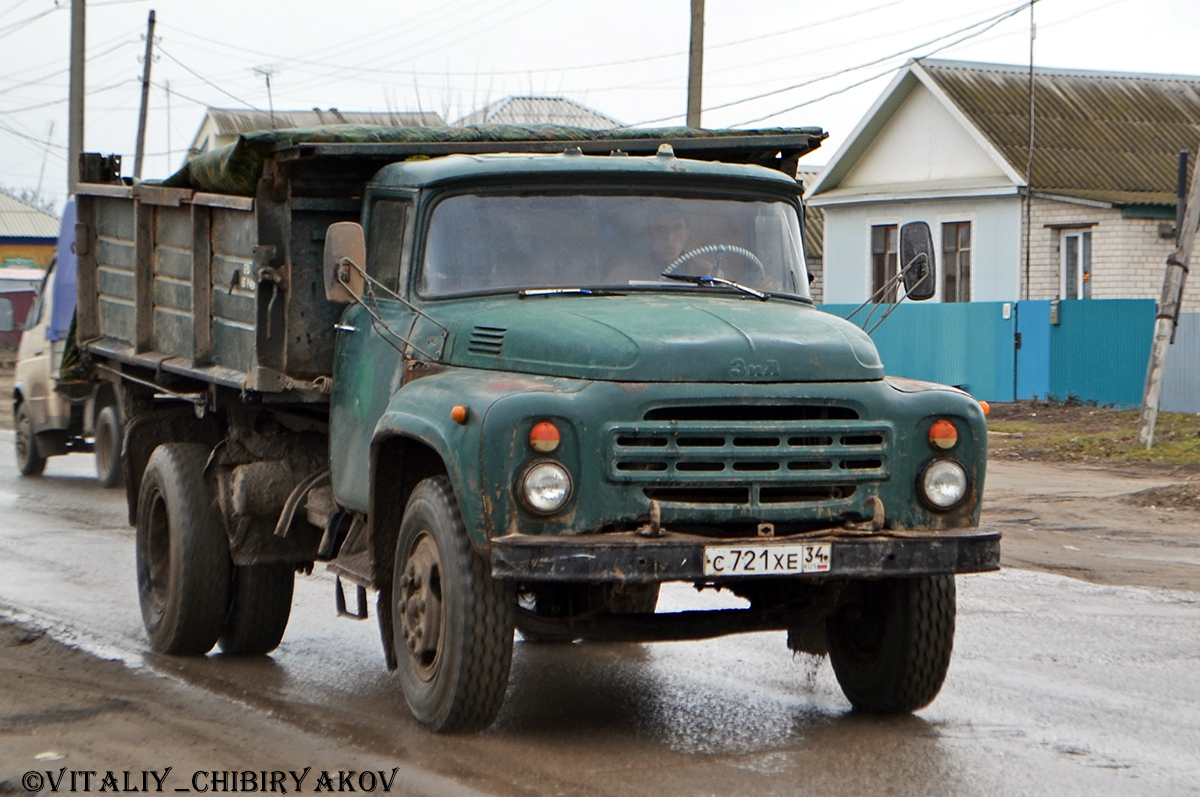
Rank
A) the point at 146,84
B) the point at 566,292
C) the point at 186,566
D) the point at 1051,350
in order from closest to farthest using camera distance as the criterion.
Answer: the point at 566,292 → the point at 186,566 → the point at 1051,350 → the point at 146,84

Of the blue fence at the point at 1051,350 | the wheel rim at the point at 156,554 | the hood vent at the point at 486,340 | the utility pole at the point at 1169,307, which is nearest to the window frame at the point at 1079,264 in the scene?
the blue fence at the point at 1051,350

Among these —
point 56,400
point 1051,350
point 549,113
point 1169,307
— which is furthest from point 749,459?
point 549,113

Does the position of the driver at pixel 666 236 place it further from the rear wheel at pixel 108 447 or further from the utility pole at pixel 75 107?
the utility pole at pixel 75 107

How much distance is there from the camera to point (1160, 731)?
19.9 ft

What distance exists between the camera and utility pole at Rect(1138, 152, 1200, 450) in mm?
18625

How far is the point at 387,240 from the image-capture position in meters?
7.00

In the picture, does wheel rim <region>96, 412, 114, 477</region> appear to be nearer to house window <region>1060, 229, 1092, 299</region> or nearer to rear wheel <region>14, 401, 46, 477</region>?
rear wheel <region>14, 401, 46, 477</region>

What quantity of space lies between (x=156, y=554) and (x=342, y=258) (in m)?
2.46

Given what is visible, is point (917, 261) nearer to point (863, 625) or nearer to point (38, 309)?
point (863, 625)

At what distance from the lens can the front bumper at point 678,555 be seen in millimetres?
5438

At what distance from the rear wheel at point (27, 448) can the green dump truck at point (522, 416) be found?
8980mm

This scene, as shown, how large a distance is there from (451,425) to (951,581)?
1974 mm

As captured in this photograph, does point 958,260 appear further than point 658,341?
Yes

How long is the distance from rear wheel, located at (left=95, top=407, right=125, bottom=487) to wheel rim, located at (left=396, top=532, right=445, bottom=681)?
9.81m
